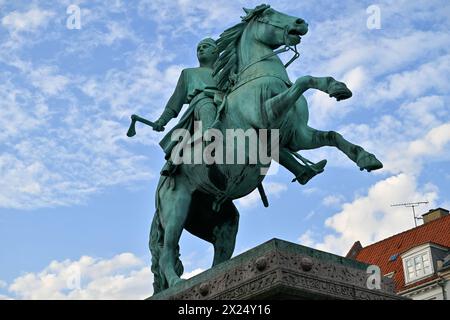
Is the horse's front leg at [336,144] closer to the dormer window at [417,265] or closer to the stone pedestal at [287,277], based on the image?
the stone pedestal at [287,277]

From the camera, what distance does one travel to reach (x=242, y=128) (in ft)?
33.8

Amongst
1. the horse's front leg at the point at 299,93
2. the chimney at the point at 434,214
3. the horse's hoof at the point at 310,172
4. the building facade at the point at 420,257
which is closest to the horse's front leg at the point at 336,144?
the horse's hoof at the point at 310,172

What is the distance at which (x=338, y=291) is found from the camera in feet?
27.9

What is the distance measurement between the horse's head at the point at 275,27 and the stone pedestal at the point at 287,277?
126 inches

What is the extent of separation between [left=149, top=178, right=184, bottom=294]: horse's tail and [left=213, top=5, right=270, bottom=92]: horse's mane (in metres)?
1.68

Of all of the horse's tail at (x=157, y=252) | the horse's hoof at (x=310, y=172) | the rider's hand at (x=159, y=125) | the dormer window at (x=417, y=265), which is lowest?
the horse's tail at (x=157, y=252)

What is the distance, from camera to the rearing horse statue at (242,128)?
10.1 meters

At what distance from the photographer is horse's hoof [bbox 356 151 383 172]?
9182 mm

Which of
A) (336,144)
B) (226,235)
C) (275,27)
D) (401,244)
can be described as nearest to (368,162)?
(336,144)

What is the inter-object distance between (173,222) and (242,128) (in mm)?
1549

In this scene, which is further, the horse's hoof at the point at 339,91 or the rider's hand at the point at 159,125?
the rider's hand at the point at 159,125

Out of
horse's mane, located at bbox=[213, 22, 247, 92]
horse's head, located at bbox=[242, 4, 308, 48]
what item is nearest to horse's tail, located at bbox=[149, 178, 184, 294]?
horse's mane, located at bbox=[213, 22, 247, 92]
